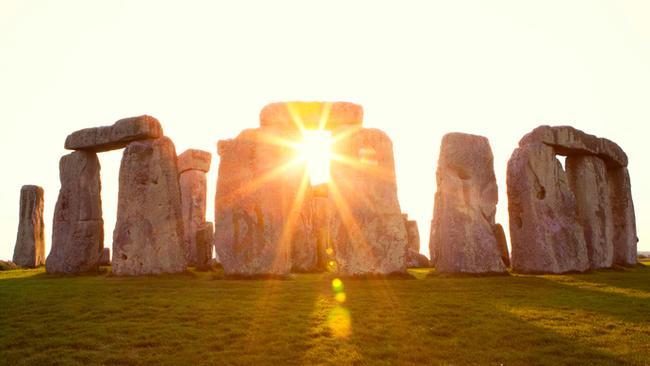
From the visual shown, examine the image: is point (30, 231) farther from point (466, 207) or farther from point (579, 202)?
point (579, 202)

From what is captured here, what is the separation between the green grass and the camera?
16.8 ft

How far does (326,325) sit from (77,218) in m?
10.5

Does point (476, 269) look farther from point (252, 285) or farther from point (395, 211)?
point (252, 285)

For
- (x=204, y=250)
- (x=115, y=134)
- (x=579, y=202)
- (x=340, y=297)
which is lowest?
(x=340, y=297)

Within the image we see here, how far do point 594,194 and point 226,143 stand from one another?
412 inches

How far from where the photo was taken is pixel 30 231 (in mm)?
19953

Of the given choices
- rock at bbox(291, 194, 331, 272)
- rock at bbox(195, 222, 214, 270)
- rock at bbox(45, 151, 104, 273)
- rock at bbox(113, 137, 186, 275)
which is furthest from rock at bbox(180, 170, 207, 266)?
rock at bbox(113, 137, 186, 275)

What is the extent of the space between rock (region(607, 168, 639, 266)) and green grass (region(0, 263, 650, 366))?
6.99 meters

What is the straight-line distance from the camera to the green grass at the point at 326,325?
5105 millimetres

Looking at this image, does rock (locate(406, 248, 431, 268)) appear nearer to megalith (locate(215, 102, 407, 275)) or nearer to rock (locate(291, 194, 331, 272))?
rock (locate(291, 194, 331, 272))

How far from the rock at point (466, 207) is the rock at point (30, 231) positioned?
1589 cm

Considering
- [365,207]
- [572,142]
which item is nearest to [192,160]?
[365,207]

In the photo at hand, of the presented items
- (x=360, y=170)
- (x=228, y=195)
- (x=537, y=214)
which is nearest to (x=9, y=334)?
(x=228, y=195)

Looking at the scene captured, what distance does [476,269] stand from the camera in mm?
11648
